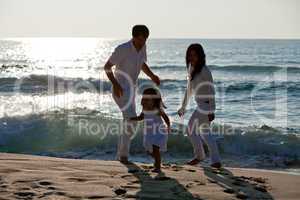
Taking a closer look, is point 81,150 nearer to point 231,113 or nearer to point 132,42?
point 132,42

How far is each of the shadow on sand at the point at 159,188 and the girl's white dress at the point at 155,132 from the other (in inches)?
18.9

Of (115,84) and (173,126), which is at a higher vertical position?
(115,84)

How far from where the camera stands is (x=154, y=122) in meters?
5.95

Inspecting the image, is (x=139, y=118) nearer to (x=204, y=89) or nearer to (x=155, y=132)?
(x=155, y=132)

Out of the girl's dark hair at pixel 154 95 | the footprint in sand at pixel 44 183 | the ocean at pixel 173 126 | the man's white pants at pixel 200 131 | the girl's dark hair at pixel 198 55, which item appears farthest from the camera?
the ocean at pixel 173 126

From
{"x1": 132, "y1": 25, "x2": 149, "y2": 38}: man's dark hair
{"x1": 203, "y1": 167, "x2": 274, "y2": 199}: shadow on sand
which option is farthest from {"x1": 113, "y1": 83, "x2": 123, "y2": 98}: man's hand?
{"x1": 203, "y1": 167, "x2": 274, "y2": 199}: shadow on sand

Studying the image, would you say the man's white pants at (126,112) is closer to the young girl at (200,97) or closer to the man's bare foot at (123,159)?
the man's bare foot at (123,159)

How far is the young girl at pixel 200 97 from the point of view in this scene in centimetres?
630

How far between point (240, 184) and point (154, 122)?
4.44 ft

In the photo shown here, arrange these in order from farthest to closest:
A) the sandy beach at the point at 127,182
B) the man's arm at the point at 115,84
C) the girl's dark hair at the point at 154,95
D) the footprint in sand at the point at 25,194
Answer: the man's arm at the point at 115,84 < the girl's dark hair at the point at 154,95 < the sandy beach at the point at 127,182 < the footprint in sand at the point at 25,194

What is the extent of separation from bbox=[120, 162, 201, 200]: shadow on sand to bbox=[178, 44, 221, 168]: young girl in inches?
45.1

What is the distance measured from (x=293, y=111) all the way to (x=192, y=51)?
405 inches

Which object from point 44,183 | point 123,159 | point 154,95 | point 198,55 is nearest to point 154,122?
point 154,95

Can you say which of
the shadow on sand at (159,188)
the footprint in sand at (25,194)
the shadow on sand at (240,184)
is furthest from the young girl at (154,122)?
the footprint in sand at (25,194)
